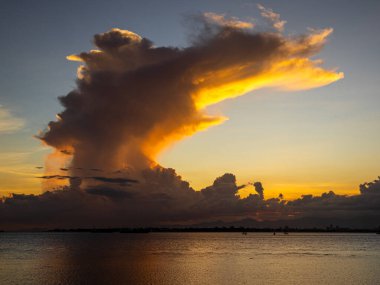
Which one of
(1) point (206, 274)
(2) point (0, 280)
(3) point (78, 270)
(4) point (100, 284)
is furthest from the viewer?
(3) point (78, 270)

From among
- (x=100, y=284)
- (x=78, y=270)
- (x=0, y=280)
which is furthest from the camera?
(x=78, y=270)

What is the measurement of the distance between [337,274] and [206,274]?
25.5m

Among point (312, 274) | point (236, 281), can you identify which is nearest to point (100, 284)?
point (236, 281)

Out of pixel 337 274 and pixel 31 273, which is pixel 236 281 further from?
pixel 31 273

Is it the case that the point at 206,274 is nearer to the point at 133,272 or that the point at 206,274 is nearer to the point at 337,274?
the point at 133,272

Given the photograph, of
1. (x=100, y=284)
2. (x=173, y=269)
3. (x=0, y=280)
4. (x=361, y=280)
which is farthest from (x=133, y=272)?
(x=361, y=280)

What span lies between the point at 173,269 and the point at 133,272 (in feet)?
32.3

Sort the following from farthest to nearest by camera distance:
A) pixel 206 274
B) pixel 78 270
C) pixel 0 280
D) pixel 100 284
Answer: pixel 78 270
pixel 206 274
pixel 0 280
pixel 100 284

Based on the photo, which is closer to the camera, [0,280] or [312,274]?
[0,280]

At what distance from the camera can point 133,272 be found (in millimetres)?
82750

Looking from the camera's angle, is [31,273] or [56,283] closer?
[56,283]

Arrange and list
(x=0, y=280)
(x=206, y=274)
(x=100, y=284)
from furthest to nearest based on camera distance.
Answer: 1. (x=206, y=274)
2. (x=0, y=280)
3. (x=100, y=284)

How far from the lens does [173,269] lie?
88.7 metres

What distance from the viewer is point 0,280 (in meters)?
70.3
